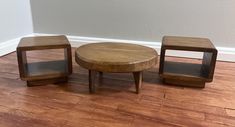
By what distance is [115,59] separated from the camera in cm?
153

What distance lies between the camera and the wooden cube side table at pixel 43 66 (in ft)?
5.43

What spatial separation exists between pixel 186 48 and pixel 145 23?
32.4 inches

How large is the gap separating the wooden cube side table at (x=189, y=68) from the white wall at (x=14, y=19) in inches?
65.8

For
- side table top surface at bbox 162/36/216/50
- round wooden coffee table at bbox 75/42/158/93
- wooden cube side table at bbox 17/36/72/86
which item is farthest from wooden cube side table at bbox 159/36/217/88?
wooden cube side table at bbox 17/36/72/86

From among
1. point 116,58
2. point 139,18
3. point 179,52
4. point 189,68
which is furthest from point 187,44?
point 139,18

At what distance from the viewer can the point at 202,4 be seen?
7.24ft

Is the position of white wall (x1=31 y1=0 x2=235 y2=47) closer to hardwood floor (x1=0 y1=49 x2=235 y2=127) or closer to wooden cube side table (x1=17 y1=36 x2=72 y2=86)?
hardwood floor (x1=0 y1=49 x2=235 y2=127)

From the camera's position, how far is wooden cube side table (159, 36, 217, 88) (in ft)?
5.44

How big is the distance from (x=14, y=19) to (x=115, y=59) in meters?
1.57

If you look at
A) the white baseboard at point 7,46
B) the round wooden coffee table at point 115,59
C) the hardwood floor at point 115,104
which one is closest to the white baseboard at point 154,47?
the white baseboard at point 7,46

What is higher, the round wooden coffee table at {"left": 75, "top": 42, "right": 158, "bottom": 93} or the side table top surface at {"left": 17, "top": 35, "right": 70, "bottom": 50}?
the side table top surface at {"left": 17, "top": 35, "right": 70, "bottom": 50}

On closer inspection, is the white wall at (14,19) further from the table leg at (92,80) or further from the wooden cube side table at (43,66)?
the table leg at (92,80)

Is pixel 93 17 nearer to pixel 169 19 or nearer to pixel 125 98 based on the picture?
pixel 169 19

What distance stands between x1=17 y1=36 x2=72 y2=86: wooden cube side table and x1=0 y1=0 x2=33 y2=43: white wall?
2.48 feet
